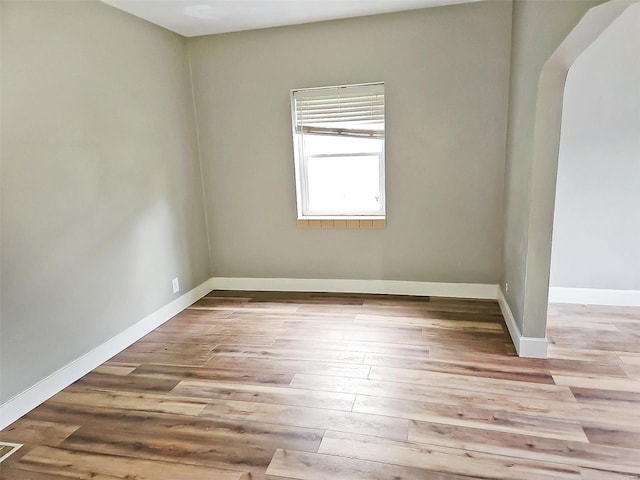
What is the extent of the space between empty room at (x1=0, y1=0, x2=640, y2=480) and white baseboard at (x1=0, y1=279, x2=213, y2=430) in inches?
0.6

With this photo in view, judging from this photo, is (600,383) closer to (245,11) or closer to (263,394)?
(263,394)

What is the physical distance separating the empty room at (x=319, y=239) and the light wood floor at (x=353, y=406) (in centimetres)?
2

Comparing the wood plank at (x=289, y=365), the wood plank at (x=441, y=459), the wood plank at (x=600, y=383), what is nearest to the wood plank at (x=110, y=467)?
the wood plank at (x=441, y=459)

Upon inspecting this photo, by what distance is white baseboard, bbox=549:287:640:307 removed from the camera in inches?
136

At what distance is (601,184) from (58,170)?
13.2 feet

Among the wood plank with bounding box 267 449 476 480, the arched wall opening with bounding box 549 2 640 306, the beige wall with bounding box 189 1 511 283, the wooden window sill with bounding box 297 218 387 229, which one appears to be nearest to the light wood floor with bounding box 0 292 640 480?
the wood plank with bounding box 267 449 476 480

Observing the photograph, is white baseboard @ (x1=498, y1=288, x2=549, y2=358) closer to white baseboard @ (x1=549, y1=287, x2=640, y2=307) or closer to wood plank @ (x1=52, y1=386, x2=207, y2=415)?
white baseboard @ (x1=549, y1=287, x2=640, y2=307)

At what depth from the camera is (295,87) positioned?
12.3 ft

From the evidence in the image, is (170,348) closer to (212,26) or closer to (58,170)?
(58,170)

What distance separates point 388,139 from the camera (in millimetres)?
3648

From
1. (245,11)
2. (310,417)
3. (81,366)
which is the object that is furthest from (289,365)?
(245,11)

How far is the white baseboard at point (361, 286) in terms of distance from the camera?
12.3 ft

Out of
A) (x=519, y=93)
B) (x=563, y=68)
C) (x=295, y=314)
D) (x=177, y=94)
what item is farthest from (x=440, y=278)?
(x=177, y=94)

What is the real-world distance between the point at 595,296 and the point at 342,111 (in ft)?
9.08
